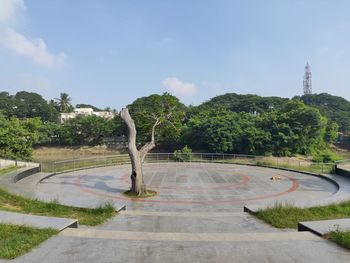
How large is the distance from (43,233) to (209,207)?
26.8 ft

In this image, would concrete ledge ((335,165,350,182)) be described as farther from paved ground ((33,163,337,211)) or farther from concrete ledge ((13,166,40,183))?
concrete ledge ((13,166,40,183))

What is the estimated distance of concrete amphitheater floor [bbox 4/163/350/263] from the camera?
6.03 m

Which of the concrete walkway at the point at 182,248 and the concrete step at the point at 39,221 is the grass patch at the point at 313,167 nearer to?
the concrete walkway at the point at 182,248

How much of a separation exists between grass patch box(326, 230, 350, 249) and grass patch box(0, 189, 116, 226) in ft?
21.0

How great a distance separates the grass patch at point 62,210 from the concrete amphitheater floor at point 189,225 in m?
0.42

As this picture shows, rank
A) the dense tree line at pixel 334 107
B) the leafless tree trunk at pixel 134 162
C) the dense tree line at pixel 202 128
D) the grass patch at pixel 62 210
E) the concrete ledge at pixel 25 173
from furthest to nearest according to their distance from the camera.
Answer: the dense tree line at pixel 334 107, the dense tree line at pixel 202 128, the concrete ledge at pixel 25 173, the leafless tree trunk at pixel 134 162, the grass patch at pixel 62 210

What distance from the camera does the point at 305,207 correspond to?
434 inches

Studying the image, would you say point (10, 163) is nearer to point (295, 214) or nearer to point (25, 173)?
point (25, 173)

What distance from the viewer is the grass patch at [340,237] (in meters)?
6.47

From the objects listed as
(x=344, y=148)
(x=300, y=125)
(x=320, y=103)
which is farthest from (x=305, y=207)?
(x=320, y=103)

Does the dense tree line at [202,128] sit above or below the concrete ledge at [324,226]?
above

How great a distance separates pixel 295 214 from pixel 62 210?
7.76 meters

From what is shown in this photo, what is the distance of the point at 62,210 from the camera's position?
34.4ft

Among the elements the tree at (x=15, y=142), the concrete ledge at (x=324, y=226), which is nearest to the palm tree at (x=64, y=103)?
the tree at (x=15, y=142)
